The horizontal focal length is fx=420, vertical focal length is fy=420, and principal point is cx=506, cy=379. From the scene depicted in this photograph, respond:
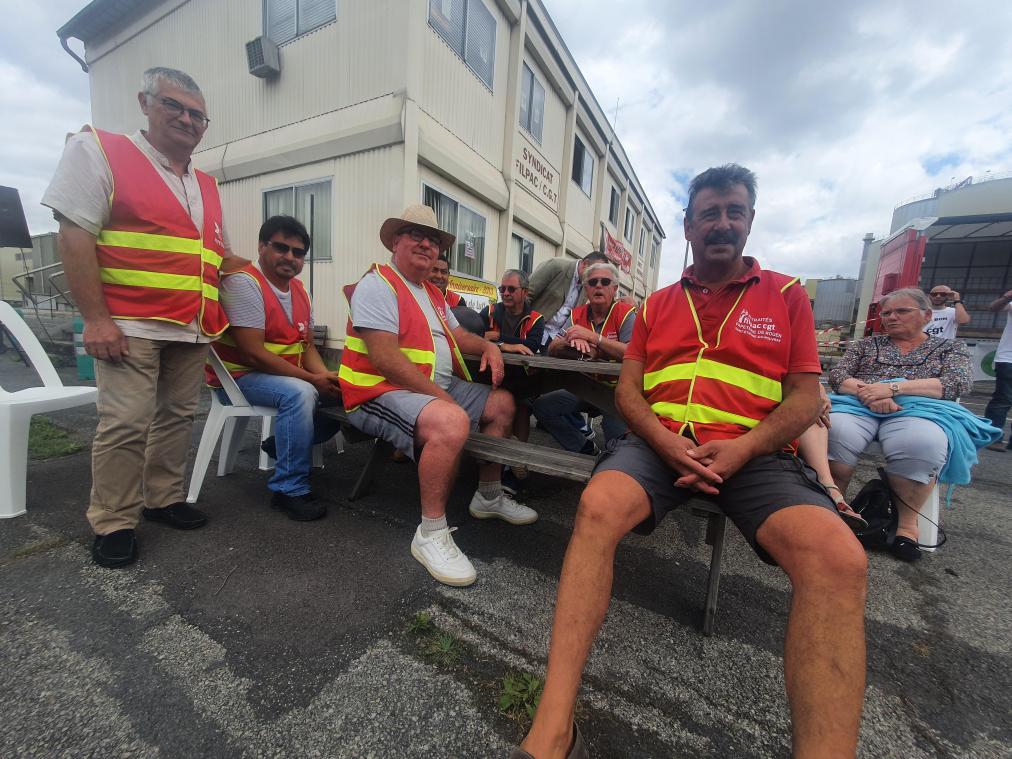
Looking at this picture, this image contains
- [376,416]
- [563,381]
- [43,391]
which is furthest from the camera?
[563,381]

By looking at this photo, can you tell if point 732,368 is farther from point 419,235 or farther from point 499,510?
point 419,235

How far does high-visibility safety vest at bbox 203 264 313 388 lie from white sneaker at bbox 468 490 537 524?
5.15ft

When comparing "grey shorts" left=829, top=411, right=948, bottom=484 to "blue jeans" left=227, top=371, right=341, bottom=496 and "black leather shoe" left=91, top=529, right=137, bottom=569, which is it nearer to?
"blue jeans" left=227, top=371, right=341, bottom=496

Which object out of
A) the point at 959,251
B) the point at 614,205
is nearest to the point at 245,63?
the point at 614,205

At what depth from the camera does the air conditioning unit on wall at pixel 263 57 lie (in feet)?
21.6

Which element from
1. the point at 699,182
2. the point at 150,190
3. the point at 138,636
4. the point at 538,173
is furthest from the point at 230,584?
the point at 538,173

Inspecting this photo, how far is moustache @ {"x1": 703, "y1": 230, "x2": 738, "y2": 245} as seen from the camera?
169 centimetres

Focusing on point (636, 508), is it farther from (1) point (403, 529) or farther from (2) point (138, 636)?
(2) point (138, 636)

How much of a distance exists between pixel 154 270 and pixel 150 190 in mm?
371

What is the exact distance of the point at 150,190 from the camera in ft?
6.48

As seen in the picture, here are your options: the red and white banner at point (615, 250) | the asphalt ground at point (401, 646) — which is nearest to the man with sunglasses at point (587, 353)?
the asphalt ground at point (401, 646)

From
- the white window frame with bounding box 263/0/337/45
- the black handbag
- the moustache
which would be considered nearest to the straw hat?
the moustache

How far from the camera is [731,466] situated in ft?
4.76

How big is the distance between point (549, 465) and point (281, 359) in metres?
1.85
